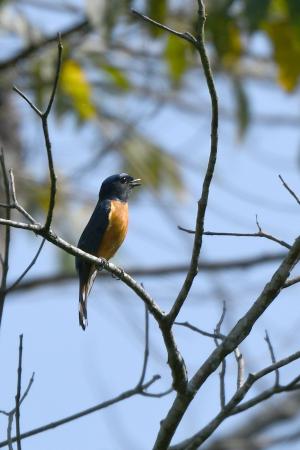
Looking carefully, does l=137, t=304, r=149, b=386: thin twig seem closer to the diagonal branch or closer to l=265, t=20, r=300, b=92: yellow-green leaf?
the diagonal branch

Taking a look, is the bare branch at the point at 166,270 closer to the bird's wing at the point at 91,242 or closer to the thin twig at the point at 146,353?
the bird's wing at the point at 91,242

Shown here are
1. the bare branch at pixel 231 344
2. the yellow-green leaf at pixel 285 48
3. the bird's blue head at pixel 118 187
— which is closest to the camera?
the bare branch at pixel 231 344

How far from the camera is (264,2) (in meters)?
5.22

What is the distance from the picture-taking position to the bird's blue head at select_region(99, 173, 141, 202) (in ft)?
21.2

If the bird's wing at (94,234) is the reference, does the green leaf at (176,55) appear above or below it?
above

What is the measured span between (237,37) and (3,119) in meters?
2.27

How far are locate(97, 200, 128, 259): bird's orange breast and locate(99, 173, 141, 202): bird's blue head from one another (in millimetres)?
226

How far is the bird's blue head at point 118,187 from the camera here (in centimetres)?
646

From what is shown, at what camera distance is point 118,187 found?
6.49 m

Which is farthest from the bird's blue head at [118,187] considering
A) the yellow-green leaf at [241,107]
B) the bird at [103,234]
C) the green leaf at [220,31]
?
the yellow-green leaf at [241,107]

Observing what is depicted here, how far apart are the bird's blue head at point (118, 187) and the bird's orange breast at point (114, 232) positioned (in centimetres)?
23

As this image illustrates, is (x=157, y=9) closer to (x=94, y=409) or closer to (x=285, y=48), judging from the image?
(x=285, y=48)

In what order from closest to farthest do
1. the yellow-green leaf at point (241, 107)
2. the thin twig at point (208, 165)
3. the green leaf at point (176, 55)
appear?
the thin twig at point (208, 165), the green leaf at point (176, 55), the yellow-green leaf at point (241, 107)

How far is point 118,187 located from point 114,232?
0.50 meters
